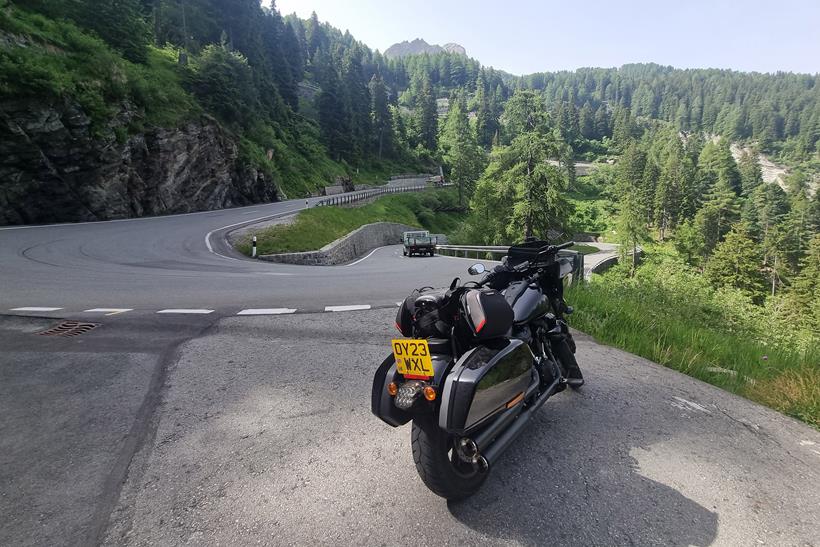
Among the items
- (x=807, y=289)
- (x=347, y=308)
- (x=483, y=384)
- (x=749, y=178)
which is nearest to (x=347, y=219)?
(x=347, y=308)

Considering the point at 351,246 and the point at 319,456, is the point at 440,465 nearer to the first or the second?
the point at 319,456

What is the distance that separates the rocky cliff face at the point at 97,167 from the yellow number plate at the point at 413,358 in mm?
25678

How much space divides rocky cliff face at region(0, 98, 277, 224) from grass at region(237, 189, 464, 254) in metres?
9.83

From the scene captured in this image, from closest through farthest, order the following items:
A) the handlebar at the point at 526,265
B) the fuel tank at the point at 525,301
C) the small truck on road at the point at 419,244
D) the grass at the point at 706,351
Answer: the fuel tank at the point at 525,301
the handlebar at the point at 526,265
the grass at the point at 706,351
the small truck on road at the point at 419,244

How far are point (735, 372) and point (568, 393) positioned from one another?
2.56 m

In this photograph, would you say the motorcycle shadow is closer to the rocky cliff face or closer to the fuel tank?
the fuel tank

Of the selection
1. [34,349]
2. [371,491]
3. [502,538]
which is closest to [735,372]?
[502,538]

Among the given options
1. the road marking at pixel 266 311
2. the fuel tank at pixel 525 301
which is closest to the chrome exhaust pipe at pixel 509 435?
the fuel tank at pixel 525 301

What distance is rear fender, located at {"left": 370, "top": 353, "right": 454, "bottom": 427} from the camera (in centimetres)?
260

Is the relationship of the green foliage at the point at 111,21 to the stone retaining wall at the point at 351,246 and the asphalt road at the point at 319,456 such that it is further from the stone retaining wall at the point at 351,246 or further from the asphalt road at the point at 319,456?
the asphalt road at the point at 319,456

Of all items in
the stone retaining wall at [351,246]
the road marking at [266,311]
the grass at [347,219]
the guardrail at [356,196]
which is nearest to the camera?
the road marking at [266,311]

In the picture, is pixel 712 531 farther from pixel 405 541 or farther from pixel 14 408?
pixel 14 408

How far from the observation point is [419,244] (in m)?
27.0

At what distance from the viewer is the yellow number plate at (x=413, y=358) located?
255 cm
